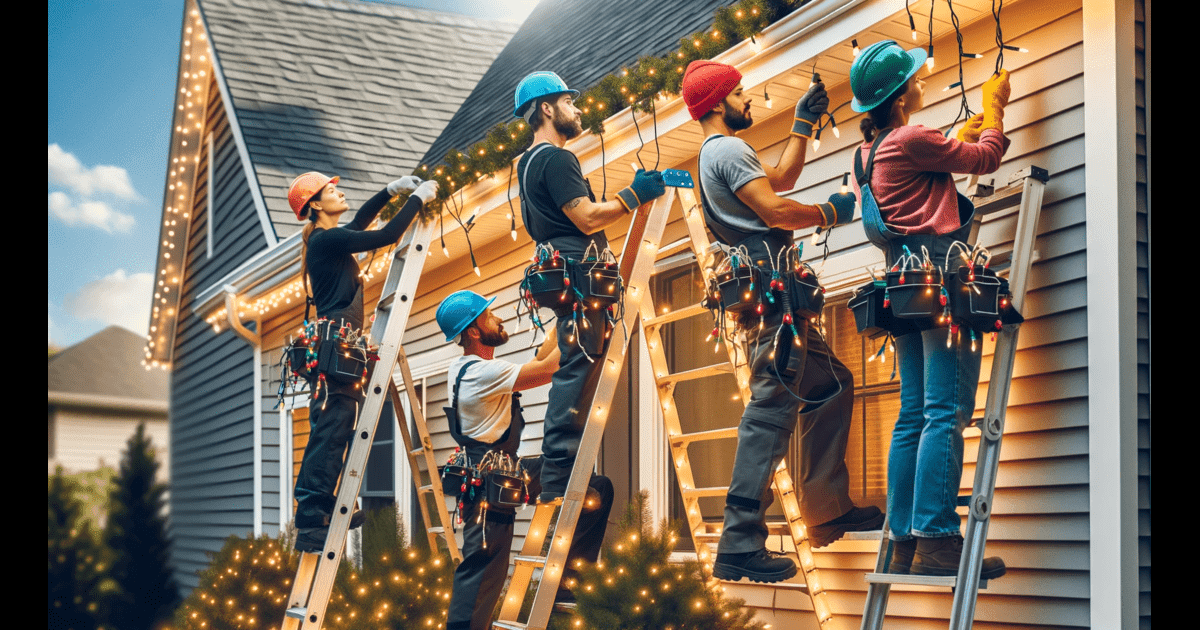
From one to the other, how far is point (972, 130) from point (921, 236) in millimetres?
473

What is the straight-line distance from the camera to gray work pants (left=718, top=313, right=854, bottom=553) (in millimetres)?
3586

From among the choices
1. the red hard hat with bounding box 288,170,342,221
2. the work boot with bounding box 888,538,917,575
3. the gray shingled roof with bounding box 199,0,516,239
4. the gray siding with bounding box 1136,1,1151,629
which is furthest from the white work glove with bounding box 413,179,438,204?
the gray shingled roof with bounding box 199,0,516,239

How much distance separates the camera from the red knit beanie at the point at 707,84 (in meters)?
3.89

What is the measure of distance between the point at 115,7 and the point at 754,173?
7.36 feet

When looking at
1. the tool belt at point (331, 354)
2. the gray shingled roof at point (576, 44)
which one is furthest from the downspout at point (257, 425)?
the tool belt at point (331, 354)

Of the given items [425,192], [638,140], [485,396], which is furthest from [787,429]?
[425,192]

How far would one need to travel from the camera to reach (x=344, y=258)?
17.8ft

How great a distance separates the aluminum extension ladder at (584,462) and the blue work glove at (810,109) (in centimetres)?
63

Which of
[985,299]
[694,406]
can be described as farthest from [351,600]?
[985,299]

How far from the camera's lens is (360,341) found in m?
5.29

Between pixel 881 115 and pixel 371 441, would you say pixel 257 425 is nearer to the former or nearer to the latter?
pixel 371 441

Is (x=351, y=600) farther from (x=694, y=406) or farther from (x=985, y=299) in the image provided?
(x=985, y=299)

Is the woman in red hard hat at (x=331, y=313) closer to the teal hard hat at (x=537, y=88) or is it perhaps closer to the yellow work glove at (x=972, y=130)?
the teal hard hat at (x=537, y=88)

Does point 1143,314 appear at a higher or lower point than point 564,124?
lower
